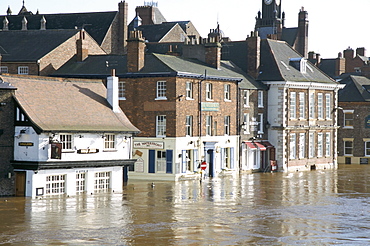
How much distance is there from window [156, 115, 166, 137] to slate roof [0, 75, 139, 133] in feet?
18.8

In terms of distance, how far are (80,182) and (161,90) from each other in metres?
11.5

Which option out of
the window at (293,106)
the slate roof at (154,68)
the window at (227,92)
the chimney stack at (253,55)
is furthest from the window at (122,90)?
the window at (293,106)

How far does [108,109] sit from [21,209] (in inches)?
459

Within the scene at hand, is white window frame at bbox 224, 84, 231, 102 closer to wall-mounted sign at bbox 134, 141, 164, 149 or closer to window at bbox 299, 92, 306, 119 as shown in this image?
wall-mounted sign at bbox 134, 141, 164, 149

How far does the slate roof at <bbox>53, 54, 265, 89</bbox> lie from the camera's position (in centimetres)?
5297

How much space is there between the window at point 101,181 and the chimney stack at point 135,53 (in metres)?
10.2

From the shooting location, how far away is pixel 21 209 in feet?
123

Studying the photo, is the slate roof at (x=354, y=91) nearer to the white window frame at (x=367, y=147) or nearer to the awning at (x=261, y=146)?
the white window frame at (x=367, y=147)

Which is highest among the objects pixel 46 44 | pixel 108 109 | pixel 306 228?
pixel 46 44

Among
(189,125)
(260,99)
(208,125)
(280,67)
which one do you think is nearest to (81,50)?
(189,125)

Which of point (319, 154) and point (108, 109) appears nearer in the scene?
point (108, 109)

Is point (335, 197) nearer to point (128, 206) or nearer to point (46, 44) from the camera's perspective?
point (128, 206)

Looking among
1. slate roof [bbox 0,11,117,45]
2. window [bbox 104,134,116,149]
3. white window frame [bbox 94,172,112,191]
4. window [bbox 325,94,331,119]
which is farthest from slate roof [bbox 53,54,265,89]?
slate roof [bbox 0,11,117,45]

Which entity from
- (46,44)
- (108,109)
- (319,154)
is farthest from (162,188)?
(319,154)
